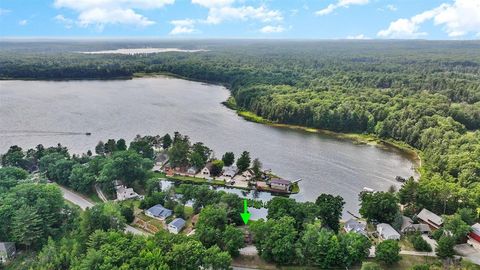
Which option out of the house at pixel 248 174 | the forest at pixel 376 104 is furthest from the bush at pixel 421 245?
the house at pixel 248 174

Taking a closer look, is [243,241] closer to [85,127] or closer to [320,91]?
[85,127]

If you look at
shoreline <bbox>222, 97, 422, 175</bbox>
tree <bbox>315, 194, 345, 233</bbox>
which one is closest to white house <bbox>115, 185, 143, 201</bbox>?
tree <bbox>315, 194, 345, 233</bbox>

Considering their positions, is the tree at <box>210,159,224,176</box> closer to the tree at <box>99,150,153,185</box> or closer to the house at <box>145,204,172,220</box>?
the tree at <box>99,150,153,185</box>

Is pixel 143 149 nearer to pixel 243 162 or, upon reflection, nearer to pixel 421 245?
pixel 243 162

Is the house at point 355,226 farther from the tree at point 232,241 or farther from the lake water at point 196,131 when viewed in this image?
the tree at point 232,241

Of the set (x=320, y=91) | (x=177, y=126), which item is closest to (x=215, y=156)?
(x=177, y=126)

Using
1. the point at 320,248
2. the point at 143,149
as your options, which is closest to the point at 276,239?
the point at 320,248

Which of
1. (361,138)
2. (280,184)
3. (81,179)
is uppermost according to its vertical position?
(81,179)
